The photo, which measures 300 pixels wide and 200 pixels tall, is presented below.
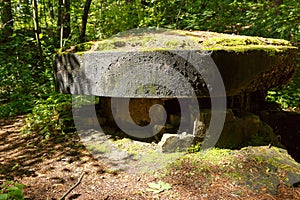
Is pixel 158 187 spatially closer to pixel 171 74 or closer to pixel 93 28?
pixel 171 74

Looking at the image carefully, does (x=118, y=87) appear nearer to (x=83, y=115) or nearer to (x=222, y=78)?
(x=222, y=78)

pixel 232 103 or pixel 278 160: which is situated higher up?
pixel 232 103

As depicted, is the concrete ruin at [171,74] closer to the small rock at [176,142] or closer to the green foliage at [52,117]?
the small rock at [176,142]

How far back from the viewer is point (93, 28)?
7.87 m

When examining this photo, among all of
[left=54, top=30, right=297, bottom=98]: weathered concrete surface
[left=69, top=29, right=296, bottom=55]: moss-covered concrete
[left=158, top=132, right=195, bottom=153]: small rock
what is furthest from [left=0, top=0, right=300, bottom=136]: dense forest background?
[left=158, top=132, right=195, bottom=153]: small rock

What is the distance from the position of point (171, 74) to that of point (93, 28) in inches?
224

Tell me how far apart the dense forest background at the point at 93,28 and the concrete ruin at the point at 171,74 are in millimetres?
1349

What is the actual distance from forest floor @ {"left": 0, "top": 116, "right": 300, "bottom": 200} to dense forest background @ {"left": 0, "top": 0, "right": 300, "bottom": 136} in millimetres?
985

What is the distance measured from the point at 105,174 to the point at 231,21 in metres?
6.68

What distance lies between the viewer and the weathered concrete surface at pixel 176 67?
9.57 feet

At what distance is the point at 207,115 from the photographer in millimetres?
3277

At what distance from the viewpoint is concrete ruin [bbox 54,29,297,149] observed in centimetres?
294

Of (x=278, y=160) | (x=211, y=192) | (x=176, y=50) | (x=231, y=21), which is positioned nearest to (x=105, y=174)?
(x=211, y=192)

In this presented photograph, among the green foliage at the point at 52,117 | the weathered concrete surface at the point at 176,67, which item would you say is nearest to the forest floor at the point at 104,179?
the green foliage at the point at 52,117
